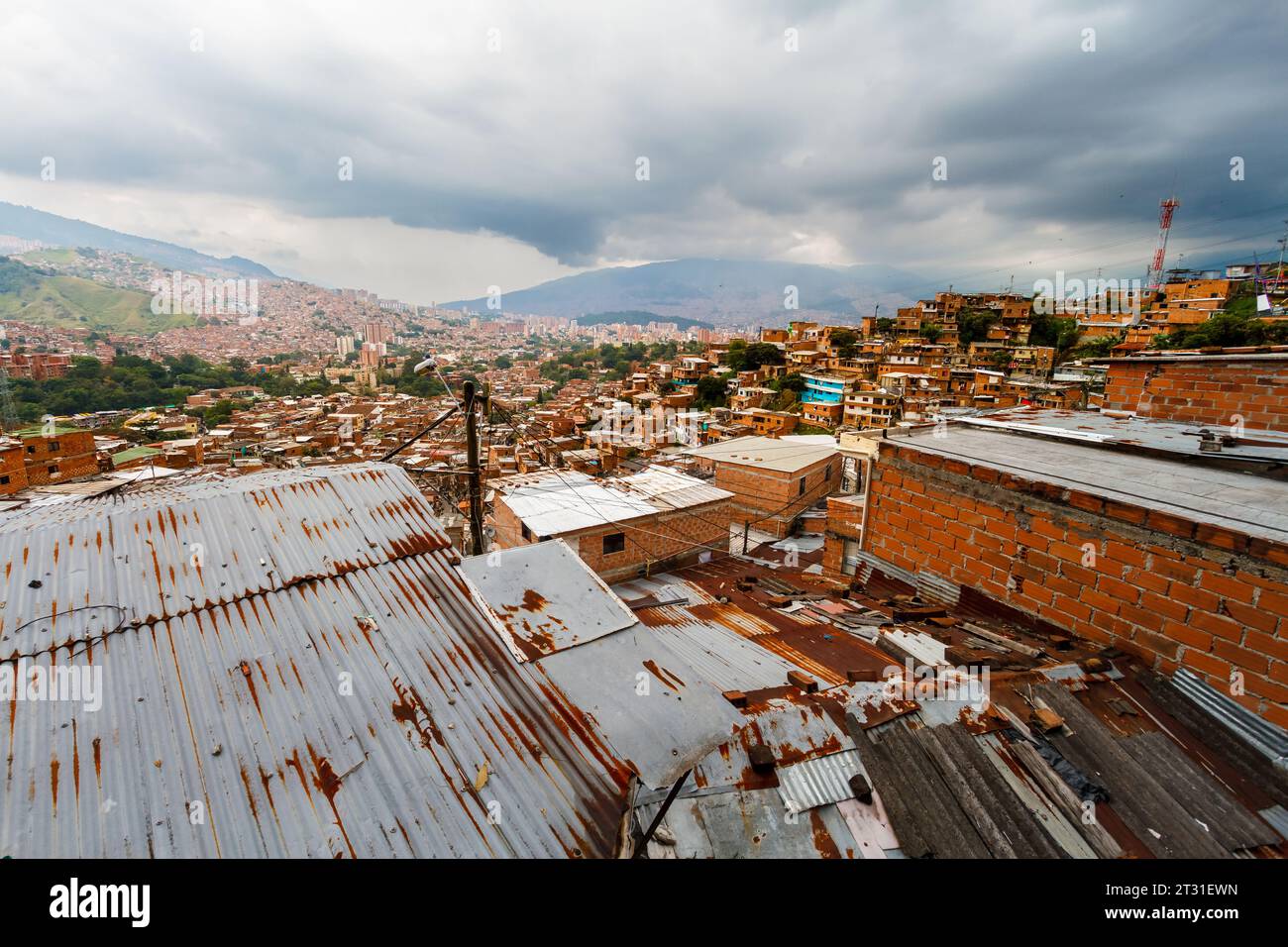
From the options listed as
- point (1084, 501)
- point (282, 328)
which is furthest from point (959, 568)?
point (282, 328)

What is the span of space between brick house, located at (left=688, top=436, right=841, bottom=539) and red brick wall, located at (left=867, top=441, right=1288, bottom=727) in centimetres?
904

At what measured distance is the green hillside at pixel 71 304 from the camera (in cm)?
12075

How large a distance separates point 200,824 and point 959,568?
7.13 metres

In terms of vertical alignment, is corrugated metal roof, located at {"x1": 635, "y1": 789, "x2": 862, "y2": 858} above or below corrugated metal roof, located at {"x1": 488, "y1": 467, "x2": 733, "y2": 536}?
below

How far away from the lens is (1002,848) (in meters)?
3.26

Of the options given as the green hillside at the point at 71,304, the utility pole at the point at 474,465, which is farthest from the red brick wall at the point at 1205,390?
the green hillside at the point at 71,304

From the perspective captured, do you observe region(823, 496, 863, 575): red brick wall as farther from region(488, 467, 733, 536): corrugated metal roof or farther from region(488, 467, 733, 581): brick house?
region(488, 467, 733, 536): corrugated metal roof

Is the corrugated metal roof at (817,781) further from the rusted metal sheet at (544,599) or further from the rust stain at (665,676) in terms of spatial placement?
the rusted metal sheet at (544,599)

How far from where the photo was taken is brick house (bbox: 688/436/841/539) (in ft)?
54.9

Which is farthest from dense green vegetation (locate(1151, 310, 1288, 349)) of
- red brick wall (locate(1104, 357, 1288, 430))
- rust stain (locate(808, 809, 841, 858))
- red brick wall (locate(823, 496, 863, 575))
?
rust stain (locate(808, 809, 841, 858))

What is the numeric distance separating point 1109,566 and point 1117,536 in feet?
1.00

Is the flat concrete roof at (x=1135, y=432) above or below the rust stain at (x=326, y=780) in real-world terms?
above

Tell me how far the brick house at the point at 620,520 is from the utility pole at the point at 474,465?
2816mm

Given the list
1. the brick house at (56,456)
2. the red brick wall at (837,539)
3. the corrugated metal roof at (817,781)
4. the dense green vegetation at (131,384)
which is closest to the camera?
the corrugated metal roof at (817,781)
